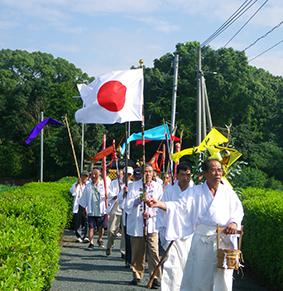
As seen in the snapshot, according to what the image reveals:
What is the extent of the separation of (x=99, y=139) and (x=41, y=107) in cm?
1289

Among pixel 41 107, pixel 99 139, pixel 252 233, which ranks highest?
pixel 41 107

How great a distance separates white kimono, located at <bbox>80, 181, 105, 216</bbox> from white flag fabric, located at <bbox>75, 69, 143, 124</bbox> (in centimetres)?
551

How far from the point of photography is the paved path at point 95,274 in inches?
384

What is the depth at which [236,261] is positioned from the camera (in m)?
6.52

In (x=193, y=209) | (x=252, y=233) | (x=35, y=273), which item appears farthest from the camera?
(x=252, y=233)

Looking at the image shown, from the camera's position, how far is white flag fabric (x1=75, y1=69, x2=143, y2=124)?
9.59 metres

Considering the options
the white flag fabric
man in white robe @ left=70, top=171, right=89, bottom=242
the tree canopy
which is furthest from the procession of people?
the tree canopy

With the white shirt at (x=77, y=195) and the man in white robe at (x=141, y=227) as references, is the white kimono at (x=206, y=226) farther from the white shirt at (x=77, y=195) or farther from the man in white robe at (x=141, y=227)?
the white shirt at (x=77, y=195)

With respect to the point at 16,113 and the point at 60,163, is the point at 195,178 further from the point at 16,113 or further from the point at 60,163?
the point at 16,113

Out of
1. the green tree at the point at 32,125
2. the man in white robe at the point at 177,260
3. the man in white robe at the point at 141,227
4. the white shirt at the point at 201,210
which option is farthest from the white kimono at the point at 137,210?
the green tree at the point at 32,125

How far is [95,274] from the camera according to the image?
35.9 ft

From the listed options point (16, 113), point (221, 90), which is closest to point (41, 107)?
point (16, 113)

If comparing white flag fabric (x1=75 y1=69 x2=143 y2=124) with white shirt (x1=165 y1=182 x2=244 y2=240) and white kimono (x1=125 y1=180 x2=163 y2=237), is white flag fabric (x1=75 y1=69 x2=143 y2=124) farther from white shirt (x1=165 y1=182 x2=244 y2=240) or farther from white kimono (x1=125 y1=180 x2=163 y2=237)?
white shirt (x1=165 y1=182 x2=244 y2=240)

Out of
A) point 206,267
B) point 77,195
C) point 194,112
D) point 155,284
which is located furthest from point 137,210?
point 194,112
